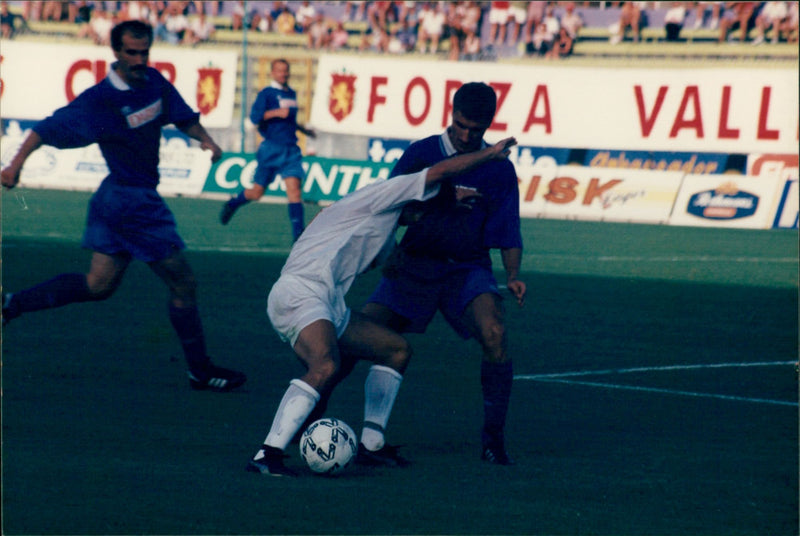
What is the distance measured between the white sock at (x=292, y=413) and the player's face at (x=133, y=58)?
9.79 ft

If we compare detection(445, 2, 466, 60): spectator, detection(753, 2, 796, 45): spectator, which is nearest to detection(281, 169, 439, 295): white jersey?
detection(753, 2, 796, 45): spectator

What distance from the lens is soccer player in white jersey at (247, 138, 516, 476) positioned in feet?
21.2

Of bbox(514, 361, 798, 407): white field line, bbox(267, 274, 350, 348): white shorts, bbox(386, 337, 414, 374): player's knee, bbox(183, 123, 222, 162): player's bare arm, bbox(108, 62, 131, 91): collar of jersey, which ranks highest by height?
bbox(108, 62, 131, 91): collar of jersey

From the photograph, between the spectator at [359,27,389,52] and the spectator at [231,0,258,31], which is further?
the spectator at [231,0,258,31]

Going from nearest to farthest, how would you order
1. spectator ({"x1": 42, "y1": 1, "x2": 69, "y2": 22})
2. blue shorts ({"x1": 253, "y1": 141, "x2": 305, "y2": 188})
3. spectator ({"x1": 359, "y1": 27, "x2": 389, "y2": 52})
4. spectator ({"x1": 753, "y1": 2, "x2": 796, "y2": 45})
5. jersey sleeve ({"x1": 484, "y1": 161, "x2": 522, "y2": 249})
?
jersey sleeve ({"x1": 484, "y1": 161, "x2": 522, "y2": 249}), blue shorts ({"x1": 253, "y1": 141, "x2": 305, "y2": 188}), spectator ({"x1": 753, "y1": 2, "x2": 796, "y2": 45}), spectator ({"x1": 359, "y1": 27, "x2": 389, "y2": 52}), spectator ({"x1": 42, "y1": 1, "x2": 69, "y2": 22})

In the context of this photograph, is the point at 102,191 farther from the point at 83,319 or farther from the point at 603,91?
the point at 603,91

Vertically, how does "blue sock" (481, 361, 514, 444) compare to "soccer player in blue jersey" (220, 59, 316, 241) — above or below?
above

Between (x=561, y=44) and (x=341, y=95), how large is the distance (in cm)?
479

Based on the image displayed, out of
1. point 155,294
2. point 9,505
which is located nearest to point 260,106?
point 155,294

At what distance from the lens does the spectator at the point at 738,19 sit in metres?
29.1

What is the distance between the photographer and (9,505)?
222 inches

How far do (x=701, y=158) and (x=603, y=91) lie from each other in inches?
88.3

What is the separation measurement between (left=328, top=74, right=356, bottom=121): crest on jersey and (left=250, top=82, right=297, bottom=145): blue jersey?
10.2 m

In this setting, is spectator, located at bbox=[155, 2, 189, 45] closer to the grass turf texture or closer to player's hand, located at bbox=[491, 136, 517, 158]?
the grass turf texture
